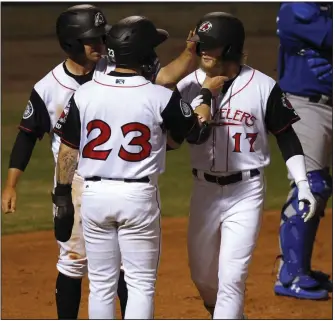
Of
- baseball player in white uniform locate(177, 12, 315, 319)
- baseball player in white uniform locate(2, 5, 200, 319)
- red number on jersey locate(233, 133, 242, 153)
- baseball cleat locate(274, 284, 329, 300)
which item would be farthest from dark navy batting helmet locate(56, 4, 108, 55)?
baseball cleat locate(274, 284, 329, 300)

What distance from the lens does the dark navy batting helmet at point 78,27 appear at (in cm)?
636

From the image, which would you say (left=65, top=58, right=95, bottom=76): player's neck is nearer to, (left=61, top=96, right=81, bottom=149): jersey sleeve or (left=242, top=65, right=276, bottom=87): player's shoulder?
(left=61, top=96, right=81, bottom=149): jersey sleeve

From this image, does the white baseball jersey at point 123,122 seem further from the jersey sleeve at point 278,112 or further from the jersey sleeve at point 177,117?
the jersey sleeve at point 278,112

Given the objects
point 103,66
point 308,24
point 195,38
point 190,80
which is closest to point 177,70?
point 190,80

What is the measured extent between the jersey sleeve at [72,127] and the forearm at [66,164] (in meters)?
0.04

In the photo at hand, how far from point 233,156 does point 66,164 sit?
3.15 feet

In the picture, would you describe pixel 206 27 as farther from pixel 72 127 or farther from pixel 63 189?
pixel 63 189

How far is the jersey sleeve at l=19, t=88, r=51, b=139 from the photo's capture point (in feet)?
20.8

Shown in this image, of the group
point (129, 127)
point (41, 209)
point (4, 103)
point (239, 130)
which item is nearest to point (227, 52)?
point (239, 130)

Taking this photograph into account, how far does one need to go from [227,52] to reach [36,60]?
493 inches

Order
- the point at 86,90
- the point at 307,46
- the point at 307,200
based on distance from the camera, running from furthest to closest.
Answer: the point at 307,46, the point at 307,200, the point at 86,90

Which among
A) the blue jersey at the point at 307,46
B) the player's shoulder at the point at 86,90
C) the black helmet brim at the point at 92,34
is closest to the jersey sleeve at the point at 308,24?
the blue jersey at the point at 307,46

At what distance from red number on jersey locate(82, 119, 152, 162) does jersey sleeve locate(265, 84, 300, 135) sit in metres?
0.84

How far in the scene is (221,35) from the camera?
Result: 6156 millimetres
